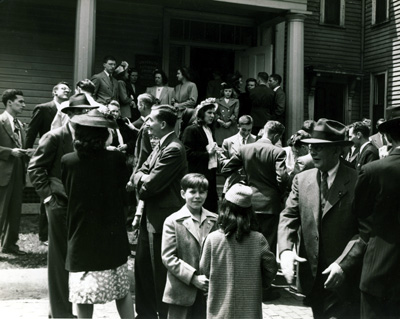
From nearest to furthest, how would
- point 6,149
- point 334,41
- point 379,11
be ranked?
1. point 6,149
2. point 334,41
3. point 379,11

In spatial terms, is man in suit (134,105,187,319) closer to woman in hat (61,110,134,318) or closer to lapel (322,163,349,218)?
woman in hat (61,110,134,318)

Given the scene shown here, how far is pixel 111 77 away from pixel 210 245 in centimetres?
800

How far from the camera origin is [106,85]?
35.8 ft

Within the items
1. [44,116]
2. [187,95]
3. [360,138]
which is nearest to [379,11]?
[187,95]

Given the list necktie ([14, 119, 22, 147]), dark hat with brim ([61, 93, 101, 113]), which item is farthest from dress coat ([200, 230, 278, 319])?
necktie ([14, 119, 22, 147])

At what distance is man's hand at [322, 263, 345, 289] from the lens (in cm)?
347

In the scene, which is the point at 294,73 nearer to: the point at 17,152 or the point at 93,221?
the point at 17,152

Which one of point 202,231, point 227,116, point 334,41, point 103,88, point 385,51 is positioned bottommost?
point 202,231

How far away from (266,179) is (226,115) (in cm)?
543

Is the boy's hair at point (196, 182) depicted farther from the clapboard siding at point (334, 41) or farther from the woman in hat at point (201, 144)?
the clapboard siding at point (334, 41)

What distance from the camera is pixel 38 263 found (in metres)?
7.04

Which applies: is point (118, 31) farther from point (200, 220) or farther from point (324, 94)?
point (200, 220)

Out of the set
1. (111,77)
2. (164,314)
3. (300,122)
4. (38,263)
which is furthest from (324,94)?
(164,314)

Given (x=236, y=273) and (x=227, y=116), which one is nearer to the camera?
(x=236, y=273)
